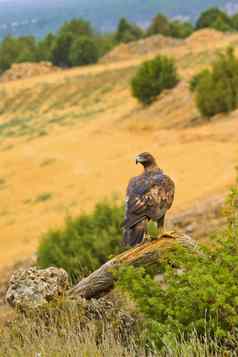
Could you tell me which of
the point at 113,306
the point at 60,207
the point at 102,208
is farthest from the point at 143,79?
the point at 113,306

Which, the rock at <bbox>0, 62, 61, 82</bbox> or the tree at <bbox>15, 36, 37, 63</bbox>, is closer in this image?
the rock at <bbox>0, 62, 61, 82</bbox>

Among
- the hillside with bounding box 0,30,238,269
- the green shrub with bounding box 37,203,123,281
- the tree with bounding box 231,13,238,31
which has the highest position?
the green shrub with bounding box 37,203,123,281

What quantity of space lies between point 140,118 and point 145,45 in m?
35.8

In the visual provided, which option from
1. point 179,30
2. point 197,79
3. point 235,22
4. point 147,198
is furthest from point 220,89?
point 179,30

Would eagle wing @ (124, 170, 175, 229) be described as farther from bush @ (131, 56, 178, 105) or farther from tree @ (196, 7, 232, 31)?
tree @ (196, 7, 232, 31)

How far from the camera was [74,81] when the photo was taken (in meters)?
56.2

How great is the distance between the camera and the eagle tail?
6.18 meters

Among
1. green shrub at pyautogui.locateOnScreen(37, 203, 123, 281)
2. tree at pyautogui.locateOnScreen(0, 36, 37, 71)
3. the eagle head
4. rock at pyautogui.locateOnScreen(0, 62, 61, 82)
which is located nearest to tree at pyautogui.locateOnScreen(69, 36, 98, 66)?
rock at pyautogui.locateOnScreen(0, 62, 61, 82)

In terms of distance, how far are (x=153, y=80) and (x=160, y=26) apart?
44.2 meters

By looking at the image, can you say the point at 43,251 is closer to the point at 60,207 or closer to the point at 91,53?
the point at 60,207

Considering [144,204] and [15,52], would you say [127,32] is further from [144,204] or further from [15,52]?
[144,204]

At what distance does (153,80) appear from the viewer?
123ft

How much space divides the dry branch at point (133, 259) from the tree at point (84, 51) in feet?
210

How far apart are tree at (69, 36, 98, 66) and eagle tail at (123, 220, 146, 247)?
210 feet
